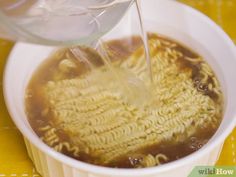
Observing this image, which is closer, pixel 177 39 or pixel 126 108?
pixel 126 108

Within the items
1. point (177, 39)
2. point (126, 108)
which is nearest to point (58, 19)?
point (126, 108)

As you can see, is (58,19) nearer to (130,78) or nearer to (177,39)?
(130,78)

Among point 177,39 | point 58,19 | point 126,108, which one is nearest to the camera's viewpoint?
point 58,19

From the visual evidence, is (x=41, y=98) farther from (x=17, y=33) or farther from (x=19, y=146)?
(x=17, y=33)

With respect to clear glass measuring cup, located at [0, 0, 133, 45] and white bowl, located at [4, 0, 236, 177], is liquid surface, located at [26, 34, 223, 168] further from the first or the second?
clear glass measuring cup, located at [0, 0, 133, 45]

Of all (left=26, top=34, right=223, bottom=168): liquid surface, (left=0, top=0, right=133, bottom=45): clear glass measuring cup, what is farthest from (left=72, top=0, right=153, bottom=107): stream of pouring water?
(left=0, top=0, right=133, bottom=45): clear glass measuring cup
